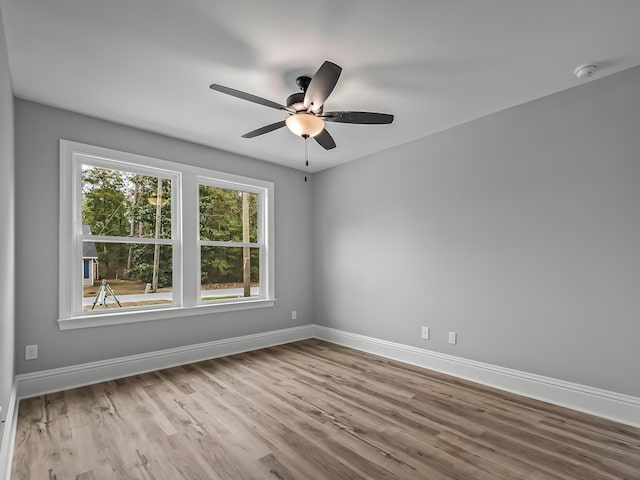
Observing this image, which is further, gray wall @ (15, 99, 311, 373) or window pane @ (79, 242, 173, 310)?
window pane @ (79, 242, 173, 310)

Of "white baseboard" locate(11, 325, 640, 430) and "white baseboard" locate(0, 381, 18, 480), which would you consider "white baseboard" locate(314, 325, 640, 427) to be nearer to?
"white baseboard" locate(11, 325, 640, 430)

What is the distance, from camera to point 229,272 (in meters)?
4.51

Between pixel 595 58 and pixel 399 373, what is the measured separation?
3.14 meters

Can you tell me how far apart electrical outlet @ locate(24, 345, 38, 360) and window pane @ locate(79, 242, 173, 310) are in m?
0.50

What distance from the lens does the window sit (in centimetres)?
329

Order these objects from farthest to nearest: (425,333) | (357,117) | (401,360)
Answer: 1. (401,360)
2. (425,333)
3. (357,117)

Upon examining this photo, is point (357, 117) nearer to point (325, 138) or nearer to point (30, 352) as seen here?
point (325, 138)

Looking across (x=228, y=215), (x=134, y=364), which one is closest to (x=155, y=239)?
(x=228, y=215)

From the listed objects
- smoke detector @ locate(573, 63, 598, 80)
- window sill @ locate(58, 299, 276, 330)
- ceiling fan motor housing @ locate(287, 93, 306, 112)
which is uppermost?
smoke detector @ locate(573, 63, 598, 80)

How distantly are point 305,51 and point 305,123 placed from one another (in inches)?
18.9

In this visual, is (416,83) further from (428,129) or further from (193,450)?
(193,450)

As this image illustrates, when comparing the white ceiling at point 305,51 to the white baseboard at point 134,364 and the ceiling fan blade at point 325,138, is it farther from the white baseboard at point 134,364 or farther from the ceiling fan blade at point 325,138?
the white baseboard at point 134,364

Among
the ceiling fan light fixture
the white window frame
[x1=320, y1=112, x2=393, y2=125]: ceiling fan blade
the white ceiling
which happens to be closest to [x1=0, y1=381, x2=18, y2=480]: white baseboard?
the white window frame

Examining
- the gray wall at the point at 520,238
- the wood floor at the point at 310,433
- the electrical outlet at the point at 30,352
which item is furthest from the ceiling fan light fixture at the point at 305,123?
the electrical outlet at the point at 30,352
